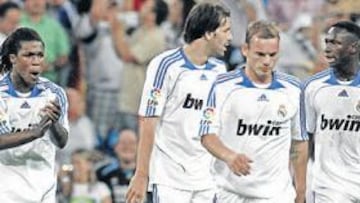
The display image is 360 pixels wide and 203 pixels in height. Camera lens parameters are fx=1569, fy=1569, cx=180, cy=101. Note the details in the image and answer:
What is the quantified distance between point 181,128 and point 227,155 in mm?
1048

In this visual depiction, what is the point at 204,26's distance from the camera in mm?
12367

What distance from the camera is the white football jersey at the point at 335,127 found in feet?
40.8

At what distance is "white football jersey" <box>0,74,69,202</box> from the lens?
11844 millimetres

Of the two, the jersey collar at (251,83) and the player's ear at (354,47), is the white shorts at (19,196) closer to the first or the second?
the jersey collar at (251,83)

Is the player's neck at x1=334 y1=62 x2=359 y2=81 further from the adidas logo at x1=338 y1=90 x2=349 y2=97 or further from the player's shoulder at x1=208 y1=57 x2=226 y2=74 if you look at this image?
the player's shoulder at x1=208 y1=57 x2=226 y2=74

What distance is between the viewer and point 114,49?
17.3 m

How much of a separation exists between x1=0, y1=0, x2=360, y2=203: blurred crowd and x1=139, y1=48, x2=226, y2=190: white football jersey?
355 cm

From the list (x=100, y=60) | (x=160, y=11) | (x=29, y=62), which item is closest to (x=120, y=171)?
(x=100, y=60)

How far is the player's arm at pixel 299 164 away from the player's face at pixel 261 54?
639 mm

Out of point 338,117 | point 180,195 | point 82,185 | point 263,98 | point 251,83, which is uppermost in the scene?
point 251,83

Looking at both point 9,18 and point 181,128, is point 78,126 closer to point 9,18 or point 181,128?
point 9,18

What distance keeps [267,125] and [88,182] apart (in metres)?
4.24

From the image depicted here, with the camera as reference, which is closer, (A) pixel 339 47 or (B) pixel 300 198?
(B) pixel 300 198

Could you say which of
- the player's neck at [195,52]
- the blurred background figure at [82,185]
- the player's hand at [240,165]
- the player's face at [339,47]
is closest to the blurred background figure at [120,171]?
the blurred background figure at [82,185]
